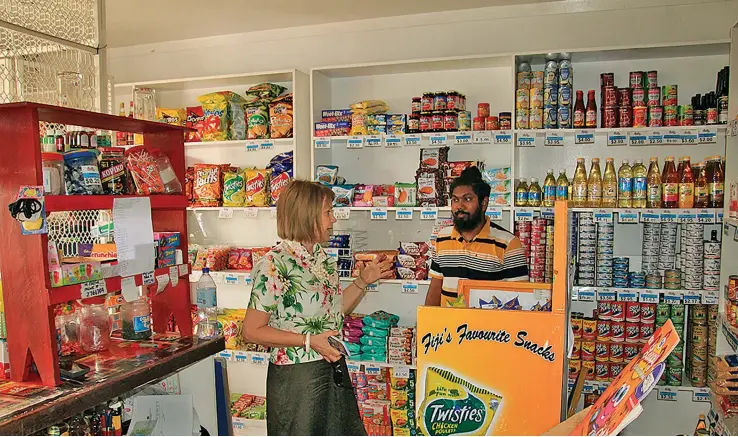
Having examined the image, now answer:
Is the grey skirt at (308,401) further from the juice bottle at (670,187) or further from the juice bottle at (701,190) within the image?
the juice bottle at (701,190)

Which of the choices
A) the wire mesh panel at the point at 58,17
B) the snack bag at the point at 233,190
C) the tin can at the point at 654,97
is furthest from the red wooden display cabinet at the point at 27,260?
the tin can at the point at 654,97

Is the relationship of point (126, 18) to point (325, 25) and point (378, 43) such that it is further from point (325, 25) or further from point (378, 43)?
point (378, 43)

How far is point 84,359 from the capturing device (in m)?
2.15

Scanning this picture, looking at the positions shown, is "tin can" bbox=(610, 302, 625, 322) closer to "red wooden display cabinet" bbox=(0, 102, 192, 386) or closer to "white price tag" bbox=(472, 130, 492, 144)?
"white price tag" bbox=(472, 130, 492, 144)

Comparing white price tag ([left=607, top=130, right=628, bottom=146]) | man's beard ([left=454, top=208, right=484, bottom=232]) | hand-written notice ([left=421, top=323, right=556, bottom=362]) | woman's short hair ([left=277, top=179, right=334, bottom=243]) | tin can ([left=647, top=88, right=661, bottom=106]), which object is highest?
tin can ([left=647, top=88, right=661, bottom=106])

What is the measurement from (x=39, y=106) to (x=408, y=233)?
2.95m

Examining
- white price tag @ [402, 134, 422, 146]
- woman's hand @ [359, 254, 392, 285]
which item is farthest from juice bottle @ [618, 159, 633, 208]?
woman's hand @ [359, 254, 392, 285]

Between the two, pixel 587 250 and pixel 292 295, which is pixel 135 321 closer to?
pixel 292 295

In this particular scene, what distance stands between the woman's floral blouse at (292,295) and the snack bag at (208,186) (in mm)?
2085

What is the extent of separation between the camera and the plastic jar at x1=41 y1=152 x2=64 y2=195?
6.31 feet

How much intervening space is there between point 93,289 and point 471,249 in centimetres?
210

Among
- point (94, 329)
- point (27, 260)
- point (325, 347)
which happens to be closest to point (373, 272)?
point (325, 347)

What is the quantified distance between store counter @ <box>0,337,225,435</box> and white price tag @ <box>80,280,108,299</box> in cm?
28

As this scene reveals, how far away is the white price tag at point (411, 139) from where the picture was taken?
13.1ft
